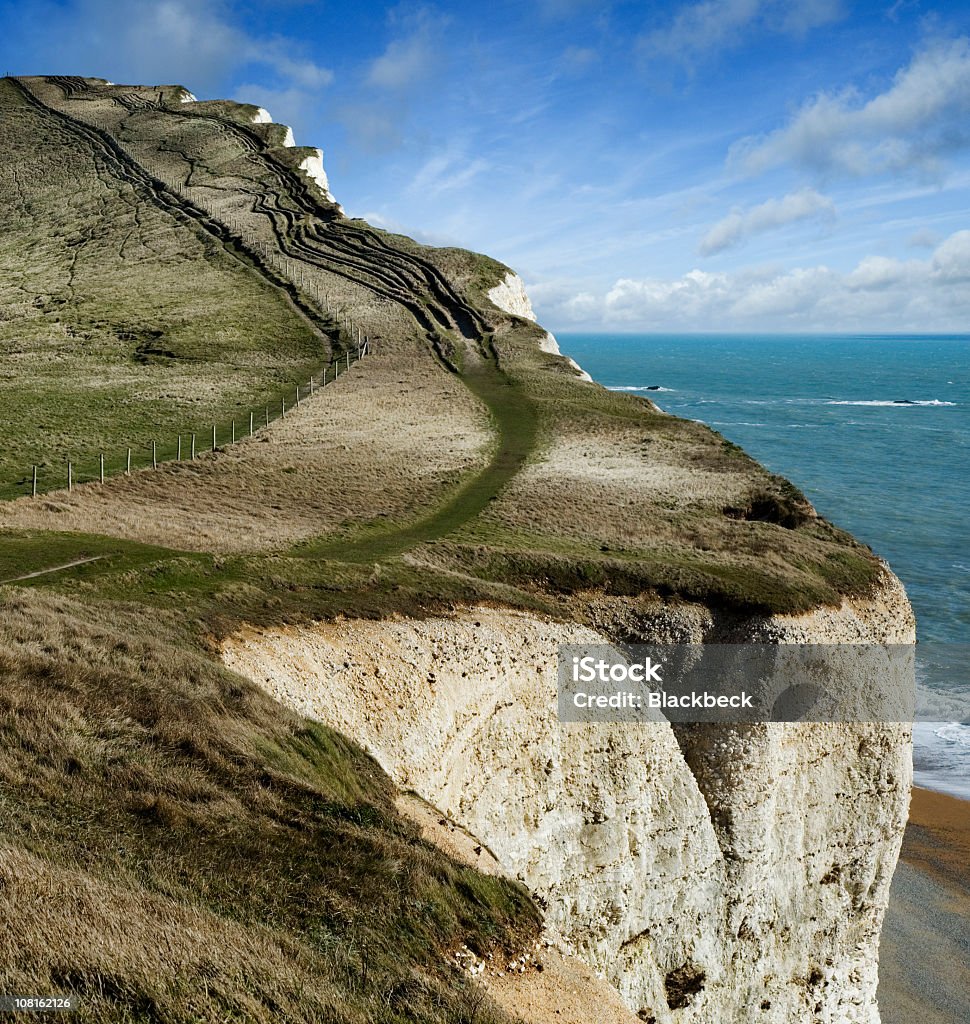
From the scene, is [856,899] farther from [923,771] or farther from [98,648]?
[98,648]

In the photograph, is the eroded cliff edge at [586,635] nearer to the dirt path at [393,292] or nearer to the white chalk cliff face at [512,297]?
the dirt path at [393,292]

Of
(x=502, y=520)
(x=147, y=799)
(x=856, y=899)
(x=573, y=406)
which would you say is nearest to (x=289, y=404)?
(x=573, y=406)

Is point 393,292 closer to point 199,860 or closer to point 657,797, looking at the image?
point 657,797

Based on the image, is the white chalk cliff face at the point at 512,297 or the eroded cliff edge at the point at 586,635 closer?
the eroded cliff edge at the point at 586,635

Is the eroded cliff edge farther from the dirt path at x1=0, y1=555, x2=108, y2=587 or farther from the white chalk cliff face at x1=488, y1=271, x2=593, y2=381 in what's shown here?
the white chalk cliff face at x1=488, y1=271, x2=593, y2=381

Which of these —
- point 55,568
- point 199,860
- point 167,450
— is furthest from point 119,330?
point 199,860

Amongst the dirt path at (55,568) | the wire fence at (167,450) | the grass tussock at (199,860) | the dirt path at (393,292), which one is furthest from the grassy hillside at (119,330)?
the grass tussock at (199,860)

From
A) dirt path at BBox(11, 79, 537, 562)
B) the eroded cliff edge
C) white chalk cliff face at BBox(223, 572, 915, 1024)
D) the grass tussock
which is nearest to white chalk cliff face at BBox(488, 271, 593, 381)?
dirt path at BBox(11, 79, 537, 562)

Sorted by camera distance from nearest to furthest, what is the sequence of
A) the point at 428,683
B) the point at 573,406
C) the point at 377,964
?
the point at 377,964 → the point at 428,683 → the point at 573,406
